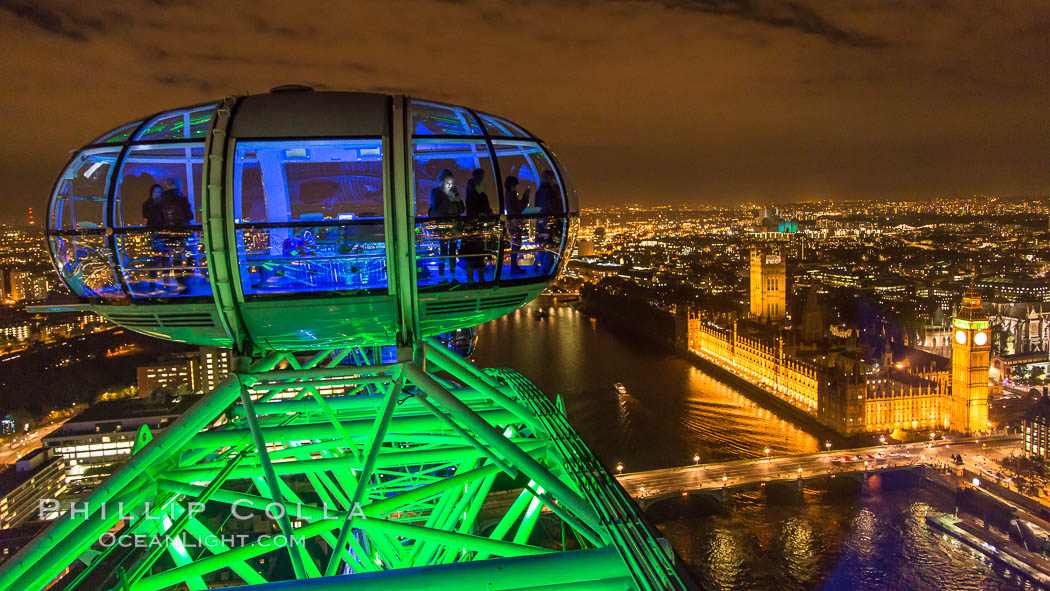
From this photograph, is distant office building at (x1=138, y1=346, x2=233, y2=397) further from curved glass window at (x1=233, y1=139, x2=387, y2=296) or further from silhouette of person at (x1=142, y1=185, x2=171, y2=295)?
curved glass window at (x1=233, y1=139, x2=387, y2=296)

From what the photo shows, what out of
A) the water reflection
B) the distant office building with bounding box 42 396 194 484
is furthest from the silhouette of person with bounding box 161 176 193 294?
the distant office building with bounding box 42 396 194 484

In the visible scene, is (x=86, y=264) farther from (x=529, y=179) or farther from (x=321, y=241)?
(x=529, y=179)

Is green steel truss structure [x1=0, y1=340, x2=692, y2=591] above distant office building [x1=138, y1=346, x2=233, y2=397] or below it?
above

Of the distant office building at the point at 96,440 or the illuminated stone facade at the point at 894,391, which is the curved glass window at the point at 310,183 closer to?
the distant office building at the point at 96,440

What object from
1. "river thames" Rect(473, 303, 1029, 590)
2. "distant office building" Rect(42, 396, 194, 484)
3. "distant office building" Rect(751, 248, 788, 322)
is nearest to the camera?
"river thames" Rect(473, 303, 1029, 590)

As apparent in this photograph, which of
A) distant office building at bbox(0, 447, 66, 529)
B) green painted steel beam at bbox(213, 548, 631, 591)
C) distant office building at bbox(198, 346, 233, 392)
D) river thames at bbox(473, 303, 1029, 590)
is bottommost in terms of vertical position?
river thames at bbox(473, 303, 1029, 590)

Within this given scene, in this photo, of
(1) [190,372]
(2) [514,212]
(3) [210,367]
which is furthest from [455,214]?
(1) [190,372]

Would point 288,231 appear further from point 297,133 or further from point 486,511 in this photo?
point 486,511
